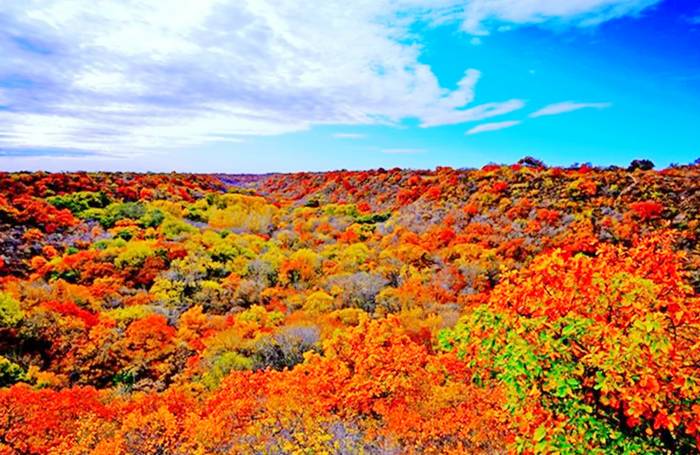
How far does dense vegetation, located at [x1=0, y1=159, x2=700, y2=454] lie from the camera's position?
212 inches

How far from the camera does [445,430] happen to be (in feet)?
29.0

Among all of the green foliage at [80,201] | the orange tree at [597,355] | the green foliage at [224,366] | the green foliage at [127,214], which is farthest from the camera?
the green foliage at [80,201]

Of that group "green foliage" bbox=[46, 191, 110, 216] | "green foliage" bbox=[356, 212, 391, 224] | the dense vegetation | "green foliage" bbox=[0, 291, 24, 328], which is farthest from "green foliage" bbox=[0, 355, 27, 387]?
"green foliage" bbox=[356, 212, 391, 224]

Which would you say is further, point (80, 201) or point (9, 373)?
point (80, 201)

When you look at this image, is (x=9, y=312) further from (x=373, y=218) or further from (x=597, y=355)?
(x=373, y=218)

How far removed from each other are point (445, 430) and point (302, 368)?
4.28 meters

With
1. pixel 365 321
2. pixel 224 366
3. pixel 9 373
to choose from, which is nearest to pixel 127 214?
pixel 9 373

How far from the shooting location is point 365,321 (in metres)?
12.3

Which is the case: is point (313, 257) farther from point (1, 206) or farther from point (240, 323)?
point (1, 206)

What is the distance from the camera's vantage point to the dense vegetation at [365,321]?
5379 millimetres

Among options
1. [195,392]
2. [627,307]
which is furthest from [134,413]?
[627,307]

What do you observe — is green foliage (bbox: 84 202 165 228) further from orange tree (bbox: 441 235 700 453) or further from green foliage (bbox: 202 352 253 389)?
orange tree (bbox: 441 235 700 453)

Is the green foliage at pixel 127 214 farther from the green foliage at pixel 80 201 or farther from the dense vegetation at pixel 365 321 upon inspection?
the green foliage at pixel 80 201

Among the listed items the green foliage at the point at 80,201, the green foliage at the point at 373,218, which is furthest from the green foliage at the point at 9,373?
the green foliage at the point at 373,218
